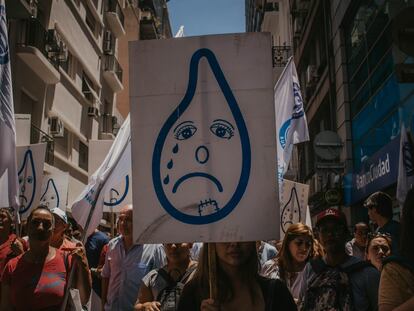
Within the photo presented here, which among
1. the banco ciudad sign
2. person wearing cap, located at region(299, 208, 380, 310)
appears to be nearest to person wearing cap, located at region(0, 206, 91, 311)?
person wearing cap, located at region(299, 208, 380, 310)

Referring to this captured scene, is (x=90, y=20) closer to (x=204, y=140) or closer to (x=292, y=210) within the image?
(x=292, y=210)

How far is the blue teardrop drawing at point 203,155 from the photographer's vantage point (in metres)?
2.82

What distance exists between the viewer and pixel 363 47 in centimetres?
1422

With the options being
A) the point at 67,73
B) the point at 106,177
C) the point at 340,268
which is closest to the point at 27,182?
the point at 106,177

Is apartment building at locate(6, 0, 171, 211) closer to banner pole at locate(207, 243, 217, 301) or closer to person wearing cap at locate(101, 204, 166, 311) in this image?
person wearing cap at locate(101, 204, 166, 311)

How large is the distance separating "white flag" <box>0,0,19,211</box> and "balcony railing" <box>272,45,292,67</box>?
21532mm

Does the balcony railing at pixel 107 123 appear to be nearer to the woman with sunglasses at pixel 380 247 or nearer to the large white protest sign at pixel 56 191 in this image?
the large white protest sign at pixel 56 191

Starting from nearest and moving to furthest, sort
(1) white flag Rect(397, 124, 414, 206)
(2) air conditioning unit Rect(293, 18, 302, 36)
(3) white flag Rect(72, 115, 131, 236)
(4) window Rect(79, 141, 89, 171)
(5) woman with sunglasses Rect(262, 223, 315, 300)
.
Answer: (5) woman with sunglasses Rect(262, 223, 315, 300), (3) white flag Rect(72, 115, 131, 236), (1) white flag Rect(397, 124, 414, 206), (4) window Rect(79, 141, 89, 171), (2) air conditioning unit Rect(293, 18, 302, 36)

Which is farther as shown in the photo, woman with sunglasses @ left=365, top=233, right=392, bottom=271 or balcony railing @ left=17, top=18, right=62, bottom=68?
balcony railing @ left=17, top=18, right=62, bottom=68

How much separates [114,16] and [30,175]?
19.7 meters

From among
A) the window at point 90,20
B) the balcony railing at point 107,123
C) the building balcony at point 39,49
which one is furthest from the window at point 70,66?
the balcony railing at point 107,123

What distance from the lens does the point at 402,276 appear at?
8.22 feet

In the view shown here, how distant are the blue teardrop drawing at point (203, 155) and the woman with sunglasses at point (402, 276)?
78 centimetres

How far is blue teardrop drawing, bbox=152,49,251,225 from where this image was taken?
2.82 m
